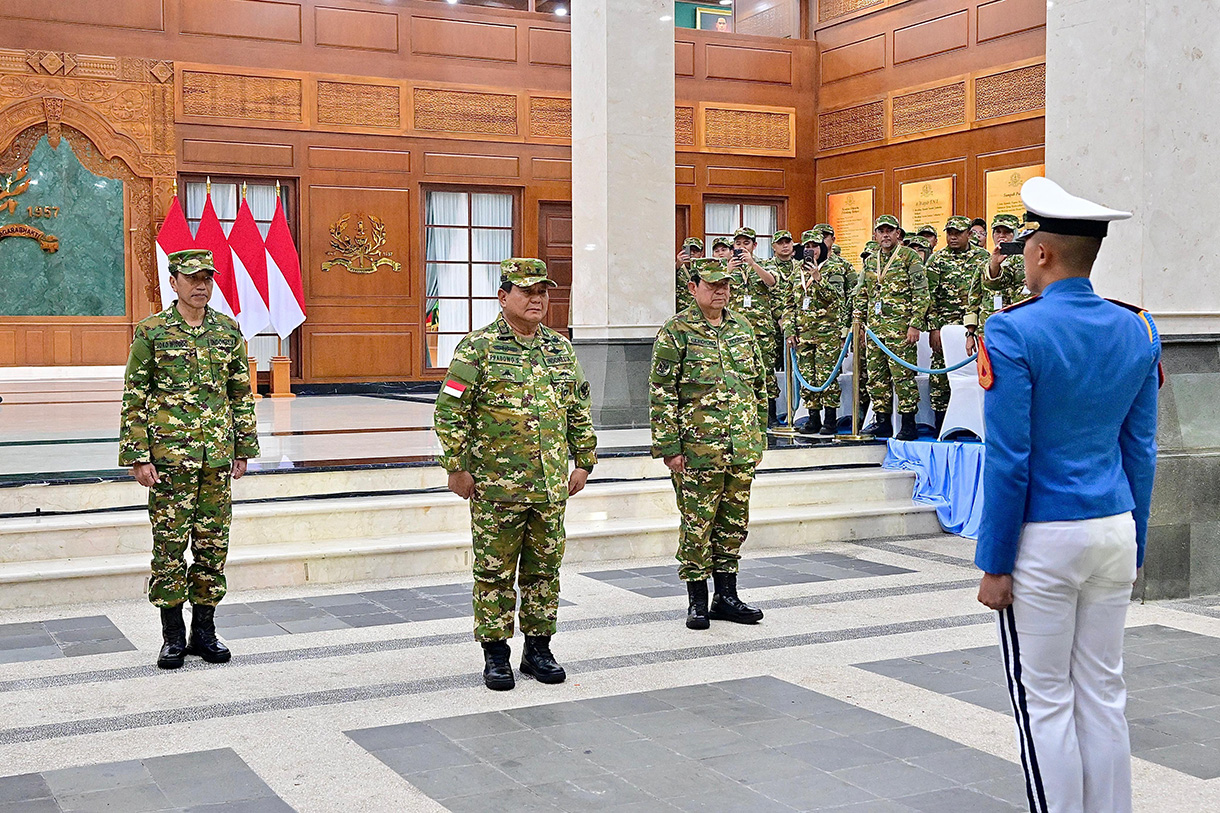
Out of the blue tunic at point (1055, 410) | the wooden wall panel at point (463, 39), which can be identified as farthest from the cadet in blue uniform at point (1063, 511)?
the wooden wall panel at point (463, 39)

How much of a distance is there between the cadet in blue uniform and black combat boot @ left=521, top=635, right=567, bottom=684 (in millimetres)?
2305

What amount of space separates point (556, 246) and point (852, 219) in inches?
163

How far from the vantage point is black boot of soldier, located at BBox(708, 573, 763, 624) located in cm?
588

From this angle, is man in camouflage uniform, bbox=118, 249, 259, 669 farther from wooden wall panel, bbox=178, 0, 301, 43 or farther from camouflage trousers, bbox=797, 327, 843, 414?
wooden wall panel, bbox=178, 0, 301, 43

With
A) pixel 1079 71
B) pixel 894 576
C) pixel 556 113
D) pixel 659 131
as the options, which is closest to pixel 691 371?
pixel 894 576

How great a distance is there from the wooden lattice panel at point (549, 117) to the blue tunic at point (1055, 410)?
47.7 feet

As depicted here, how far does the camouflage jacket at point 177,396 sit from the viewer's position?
5.01 meters

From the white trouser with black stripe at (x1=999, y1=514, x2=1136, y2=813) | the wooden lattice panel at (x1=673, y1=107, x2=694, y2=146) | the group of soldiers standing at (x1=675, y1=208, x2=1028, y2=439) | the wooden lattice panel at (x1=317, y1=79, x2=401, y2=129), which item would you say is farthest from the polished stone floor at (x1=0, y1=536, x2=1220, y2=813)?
the wooden lattice panel at (x1=673, y1=107, x2=694, y2=146)

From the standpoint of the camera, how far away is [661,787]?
3.66 metres

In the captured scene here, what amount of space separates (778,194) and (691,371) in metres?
12.9

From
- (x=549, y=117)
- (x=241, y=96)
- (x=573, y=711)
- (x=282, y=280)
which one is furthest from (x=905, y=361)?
(x=241, y=96)

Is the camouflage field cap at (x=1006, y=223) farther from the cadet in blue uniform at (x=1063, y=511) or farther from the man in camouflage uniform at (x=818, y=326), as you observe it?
the cadet in blue uniform at (x=1063, y=511)

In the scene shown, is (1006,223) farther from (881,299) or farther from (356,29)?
(356,29)

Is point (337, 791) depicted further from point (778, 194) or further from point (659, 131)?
point (778, 194)
